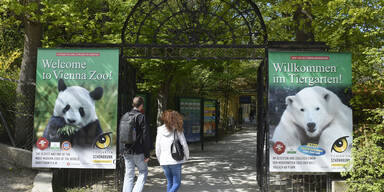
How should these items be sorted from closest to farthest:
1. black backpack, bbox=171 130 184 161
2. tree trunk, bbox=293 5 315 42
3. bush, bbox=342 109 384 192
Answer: black backpack, bbox=171 130 184 161 < bush, bbox=342 109 384 192 < tree trunk, bbox=293 5 315 42

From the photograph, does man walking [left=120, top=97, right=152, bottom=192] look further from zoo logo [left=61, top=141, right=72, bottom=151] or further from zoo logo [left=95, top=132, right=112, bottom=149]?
zoo logo [left=61, top=141, right=72, bottom=151]

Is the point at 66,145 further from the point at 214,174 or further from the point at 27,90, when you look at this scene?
the point at 214,174

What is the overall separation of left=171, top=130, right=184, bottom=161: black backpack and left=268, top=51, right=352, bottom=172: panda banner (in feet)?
6.21

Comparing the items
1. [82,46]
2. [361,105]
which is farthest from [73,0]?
[361,105]

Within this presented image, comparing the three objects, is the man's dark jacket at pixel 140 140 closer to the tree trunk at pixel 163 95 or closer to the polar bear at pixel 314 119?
the polar bear at pixel 314 119

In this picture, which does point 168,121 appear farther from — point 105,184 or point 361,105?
point 361,105

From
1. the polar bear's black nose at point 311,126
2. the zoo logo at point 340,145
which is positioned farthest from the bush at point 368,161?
the polar bear's black nose at point 311,126

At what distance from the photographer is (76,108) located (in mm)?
6309

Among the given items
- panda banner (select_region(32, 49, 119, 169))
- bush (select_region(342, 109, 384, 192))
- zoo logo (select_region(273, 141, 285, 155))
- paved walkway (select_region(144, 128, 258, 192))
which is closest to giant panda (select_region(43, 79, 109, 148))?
panda banner (select_region(32, 49, 119, 169))

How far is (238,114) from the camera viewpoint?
3216cm

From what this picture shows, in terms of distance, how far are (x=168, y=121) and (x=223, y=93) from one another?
62.4 feet

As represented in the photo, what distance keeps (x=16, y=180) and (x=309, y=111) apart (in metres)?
6.12

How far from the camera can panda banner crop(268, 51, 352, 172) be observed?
20.0 ft

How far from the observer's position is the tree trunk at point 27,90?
755cm
